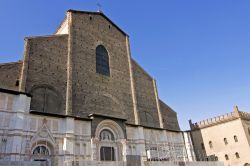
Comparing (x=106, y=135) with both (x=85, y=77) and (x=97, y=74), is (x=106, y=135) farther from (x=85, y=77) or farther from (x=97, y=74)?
(x=97, y=74)

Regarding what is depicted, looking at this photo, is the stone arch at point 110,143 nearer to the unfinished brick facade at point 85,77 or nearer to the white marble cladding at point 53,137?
the white marble cladding at point 53,137

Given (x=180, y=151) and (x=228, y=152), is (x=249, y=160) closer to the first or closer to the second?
(x=228, y=152)

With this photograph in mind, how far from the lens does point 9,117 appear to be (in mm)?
13000

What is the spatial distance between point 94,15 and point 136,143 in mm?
12929

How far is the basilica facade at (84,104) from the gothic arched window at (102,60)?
0.10 meters

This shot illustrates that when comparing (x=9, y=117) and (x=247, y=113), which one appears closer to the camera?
(x=9, y=117)

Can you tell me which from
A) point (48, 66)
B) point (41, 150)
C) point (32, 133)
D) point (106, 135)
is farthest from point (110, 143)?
point (48, 66)

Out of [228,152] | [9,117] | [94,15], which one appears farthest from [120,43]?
[228,152]

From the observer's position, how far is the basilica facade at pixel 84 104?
13.5 metres

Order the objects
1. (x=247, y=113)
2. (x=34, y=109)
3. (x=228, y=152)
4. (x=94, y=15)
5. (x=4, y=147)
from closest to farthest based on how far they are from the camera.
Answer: (x=4, y=147) < (x=34, y=109) < (x=94, y=15) < (x=228, y=152) < (x=247, y=113)

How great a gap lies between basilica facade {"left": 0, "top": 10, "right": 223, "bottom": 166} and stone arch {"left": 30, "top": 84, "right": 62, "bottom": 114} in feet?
0.23

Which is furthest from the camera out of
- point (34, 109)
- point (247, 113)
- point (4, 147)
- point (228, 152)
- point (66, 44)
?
point (247, 113)

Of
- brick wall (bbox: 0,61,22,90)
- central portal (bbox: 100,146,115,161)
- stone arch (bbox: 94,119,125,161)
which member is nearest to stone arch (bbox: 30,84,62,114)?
brick wall (bbox: 0,61,22,90)

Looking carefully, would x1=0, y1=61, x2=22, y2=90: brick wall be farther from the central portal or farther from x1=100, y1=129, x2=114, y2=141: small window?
the central portal
